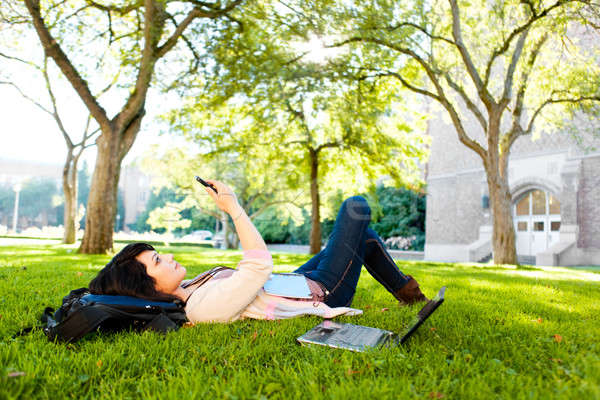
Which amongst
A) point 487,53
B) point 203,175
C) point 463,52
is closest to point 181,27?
point 463,52

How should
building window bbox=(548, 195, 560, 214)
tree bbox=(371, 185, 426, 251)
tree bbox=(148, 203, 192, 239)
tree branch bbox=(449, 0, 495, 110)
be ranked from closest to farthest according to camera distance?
1. tree branch bbox=(449, 0, 495, 110)
2. building window bbox=(548, 195, 560, 214)
3. tree bbox=(371, 185, 426, 251)
4. tree bbox=(148, 203, 192, 239)

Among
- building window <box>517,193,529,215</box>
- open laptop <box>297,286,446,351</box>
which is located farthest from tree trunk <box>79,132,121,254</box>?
building window <box>517,193,529,215</box>

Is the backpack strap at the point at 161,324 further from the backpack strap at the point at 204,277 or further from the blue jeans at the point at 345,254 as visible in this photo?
the blue jeans at the point at 345,254

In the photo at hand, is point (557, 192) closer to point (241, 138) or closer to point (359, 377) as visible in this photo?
point (241, 138)

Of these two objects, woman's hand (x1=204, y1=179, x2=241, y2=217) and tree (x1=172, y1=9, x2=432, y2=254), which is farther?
tree (x1=172, y1=9, x2=432, y2=254)

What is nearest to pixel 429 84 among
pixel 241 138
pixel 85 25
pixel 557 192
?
pixel 241 138

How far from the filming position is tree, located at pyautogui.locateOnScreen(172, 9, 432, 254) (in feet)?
39.8

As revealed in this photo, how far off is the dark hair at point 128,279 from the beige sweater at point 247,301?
0.33 meters

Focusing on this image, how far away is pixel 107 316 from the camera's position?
2.45 m

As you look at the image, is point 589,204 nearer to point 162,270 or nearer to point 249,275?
point 249,275

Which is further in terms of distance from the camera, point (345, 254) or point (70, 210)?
point (70, 210)

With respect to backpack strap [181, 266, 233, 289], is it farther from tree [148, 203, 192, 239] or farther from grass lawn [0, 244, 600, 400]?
tree [148, 203, 192, 239]

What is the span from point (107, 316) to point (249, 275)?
3.00 feet

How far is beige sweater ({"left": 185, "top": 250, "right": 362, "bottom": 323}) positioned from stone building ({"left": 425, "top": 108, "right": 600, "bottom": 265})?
17233 millimetres
